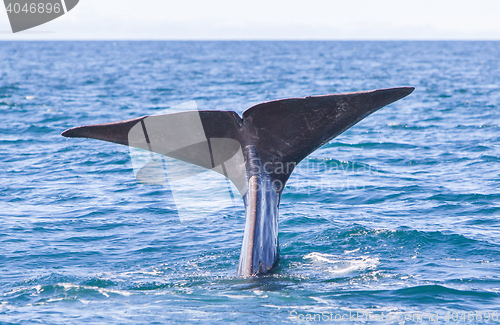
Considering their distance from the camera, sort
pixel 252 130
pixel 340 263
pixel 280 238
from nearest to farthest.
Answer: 1. pixel 252 130
2. pixel 340 263
3. pixel 280 238

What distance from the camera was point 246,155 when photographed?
22.9 ft

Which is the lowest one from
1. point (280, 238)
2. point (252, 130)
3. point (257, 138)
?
point (280, 238)

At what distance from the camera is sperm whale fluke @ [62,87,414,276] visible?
6.21 meters

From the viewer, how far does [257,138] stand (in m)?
6.92

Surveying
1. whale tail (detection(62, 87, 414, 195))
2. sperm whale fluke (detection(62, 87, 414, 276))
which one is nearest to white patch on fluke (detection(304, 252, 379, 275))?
sperm whale fluke (detection(62, 87, 414, 276))

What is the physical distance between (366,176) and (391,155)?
288 cm

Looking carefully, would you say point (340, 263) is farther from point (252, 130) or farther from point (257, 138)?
point (252, 130)

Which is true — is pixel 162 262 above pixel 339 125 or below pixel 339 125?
below

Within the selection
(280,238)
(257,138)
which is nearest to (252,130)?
(257,138)

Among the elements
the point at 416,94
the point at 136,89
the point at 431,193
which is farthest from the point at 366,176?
the point at 136,89

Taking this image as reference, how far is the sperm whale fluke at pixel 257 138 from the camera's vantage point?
6215mm

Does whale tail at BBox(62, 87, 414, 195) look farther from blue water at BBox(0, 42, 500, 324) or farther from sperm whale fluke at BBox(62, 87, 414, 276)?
blue water at BBox(0, 42, 500, 324)

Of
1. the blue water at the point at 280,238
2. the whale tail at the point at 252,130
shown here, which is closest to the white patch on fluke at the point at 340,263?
the blue water at the point at 280,238

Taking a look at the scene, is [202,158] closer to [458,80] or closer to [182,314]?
[182,314]
